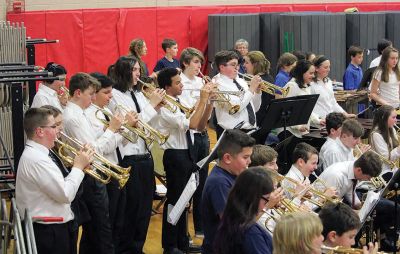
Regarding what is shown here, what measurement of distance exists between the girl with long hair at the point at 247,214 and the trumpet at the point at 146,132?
2.77m

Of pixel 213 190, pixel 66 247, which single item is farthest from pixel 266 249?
pixel 66 247

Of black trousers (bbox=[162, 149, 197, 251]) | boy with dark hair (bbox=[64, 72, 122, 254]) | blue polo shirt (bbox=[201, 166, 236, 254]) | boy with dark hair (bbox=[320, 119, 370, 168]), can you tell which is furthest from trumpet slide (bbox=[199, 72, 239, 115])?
blue polo shirt (bbox=[201, 166, 236, 254])

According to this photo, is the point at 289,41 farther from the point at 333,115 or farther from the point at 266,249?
the point at 266,249

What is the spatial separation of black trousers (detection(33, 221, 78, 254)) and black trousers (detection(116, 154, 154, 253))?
160cm

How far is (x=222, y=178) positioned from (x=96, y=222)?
1.95 m

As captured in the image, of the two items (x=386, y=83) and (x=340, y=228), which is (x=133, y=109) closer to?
(x=340, y=228)

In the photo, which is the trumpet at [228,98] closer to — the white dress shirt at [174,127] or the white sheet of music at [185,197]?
the white dress shirt at [174,127]

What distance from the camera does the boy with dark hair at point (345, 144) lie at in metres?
9.20

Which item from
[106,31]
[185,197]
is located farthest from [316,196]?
[106,31]

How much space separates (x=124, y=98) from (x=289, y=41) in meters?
8.29

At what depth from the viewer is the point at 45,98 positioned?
9.12 metres

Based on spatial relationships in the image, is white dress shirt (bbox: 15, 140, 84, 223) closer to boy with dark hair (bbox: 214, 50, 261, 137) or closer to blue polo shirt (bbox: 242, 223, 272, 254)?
blue polo shirt (bbox: 242, 223, 272, 254)

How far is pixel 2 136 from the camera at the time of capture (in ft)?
32.6

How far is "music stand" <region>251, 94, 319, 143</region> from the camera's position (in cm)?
963
